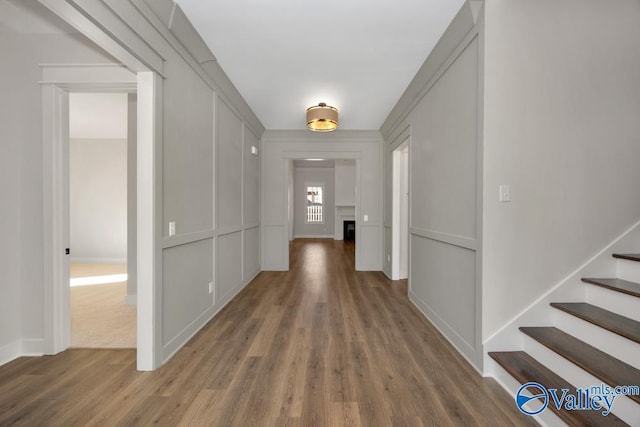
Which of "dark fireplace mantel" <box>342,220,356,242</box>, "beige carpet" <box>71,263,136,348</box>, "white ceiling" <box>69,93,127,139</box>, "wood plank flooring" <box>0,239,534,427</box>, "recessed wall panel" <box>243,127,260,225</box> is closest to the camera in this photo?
"wood plank flooring" <box>0,239,534,427</box>

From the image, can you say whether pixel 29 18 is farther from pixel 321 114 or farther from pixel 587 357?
pixel 587 357

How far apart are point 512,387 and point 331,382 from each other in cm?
114

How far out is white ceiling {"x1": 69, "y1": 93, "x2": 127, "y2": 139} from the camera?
4.07 metres

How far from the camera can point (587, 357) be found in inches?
59.1

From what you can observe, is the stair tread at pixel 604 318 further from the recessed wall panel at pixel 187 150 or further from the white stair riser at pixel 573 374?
the recessed wall panel at pixel 187 150

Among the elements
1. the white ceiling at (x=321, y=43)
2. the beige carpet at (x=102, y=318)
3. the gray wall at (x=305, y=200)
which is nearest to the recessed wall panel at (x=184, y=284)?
the beige carpet at (x=102, y=318)

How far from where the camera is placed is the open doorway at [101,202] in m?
3.40

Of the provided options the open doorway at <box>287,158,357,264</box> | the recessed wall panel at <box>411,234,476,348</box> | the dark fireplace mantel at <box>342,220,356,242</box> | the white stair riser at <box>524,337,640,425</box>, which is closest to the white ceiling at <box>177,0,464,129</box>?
the recessed wall panel at <box>411,234,476,348</box>

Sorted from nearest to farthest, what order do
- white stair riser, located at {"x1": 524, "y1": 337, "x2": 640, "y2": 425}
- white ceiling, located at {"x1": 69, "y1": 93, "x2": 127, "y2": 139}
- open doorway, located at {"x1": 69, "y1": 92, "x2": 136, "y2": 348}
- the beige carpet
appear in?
1. white stair riser, located at {"x1": 524, "y1": 337, "x2": 640, "y2": 425}
2. the beige carpet
3. open doorway, located at {"x1": 69, "y1": 92, "x2": 136, "y2": 348}
4. white ceiling, located at {"x1": 69, "y1": 93, "x2": 127, "y2": 139}

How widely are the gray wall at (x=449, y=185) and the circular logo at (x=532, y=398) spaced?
0.37 meters

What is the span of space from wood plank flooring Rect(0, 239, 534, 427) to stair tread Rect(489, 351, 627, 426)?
176 millimetres

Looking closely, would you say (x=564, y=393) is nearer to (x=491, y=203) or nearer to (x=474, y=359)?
(x=474, y=359)

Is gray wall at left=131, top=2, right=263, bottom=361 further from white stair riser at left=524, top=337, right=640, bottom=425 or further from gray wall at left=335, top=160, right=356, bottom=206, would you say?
gray wall at left=335, top=160, right=356, bottom=206

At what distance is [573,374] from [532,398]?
0.26 meters
